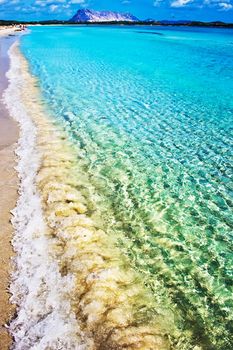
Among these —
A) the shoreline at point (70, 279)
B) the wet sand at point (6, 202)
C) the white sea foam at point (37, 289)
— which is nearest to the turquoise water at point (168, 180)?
the shoreline at point (70, 279)

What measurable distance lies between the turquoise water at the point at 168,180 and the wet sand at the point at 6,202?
2.34 meters

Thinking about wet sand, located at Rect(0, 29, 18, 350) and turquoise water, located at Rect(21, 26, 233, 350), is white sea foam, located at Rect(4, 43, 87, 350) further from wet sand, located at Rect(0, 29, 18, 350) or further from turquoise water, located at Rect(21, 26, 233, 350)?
turquoise water, located at Rect(21, 26, 233, 350)

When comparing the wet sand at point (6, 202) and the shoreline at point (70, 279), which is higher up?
the wet sand at point (6, 202)

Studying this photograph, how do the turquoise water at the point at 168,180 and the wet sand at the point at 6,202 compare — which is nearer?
the wet sand at the point at 6,202

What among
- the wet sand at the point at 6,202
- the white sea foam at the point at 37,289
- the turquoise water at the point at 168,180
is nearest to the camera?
the white sea foam at the point at 37,289

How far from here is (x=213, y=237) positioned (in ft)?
27.4

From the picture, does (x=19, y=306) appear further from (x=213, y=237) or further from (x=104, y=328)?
(x=213, y=237)

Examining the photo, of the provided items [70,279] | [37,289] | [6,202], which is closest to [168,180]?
[6,202]

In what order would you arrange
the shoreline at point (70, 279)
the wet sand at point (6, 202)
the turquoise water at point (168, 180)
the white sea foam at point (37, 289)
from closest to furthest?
the white sea foam at point (37, 289)
the shoreline at point (70, 279)
the wet sand at point (6, 202)
the turquoise water at point (168, 180)

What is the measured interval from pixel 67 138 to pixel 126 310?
31.1 ft

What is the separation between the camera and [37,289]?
647 cm

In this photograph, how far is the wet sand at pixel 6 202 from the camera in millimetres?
5912

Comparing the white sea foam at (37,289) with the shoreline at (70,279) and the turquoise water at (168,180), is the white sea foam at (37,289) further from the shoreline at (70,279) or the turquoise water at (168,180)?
the turquoise water at (168,180)

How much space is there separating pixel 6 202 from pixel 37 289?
138 inches
